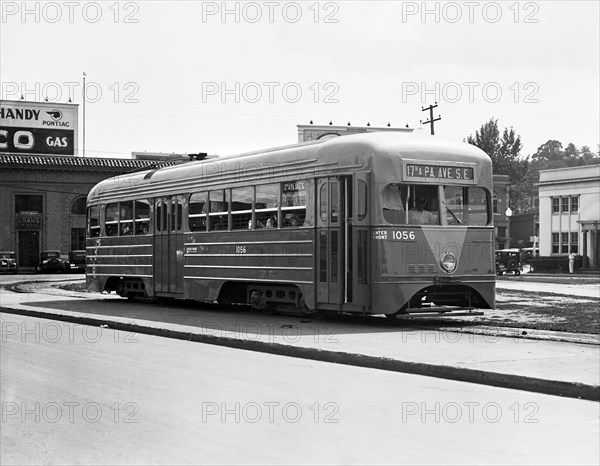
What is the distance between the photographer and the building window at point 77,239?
7362 centimetres

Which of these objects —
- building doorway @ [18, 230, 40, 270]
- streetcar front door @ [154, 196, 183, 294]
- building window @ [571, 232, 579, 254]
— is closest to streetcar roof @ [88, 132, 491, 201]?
streetcar front door @ [154, 196, 183, 294]

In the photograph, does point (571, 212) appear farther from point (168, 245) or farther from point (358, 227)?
point (358, 227)

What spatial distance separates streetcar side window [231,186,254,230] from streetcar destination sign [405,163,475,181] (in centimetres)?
398

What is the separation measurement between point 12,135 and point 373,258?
63.6 meters

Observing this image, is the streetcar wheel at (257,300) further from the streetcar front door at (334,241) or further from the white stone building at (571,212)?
the white stone building at (571,212)

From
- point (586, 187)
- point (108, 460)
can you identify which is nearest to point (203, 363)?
point (108, 460)

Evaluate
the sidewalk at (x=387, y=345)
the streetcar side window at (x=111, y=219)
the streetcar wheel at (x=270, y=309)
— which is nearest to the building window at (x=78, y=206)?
the streetcar side window at (x=111, y=219)

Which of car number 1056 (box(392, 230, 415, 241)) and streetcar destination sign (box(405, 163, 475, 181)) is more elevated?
streetcar destination sign (box(405, 163, 475, 181))

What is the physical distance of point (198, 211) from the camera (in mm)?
21875

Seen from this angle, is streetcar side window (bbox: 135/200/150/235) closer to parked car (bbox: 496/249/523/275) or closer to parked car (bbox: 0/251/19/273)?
parked car (bbox: 496/249/523/275)

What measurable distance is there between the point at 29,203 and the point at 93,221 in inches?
1878

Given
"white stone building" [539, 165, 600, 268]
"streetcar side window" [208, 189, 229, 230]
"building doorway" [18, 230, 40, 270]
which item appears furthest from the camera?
"white stone building" [539, 165, 600, 268]

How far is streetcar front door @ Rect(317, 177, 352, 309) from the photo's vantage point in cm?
1712

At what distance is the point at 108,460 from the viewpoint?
712 centimetres
